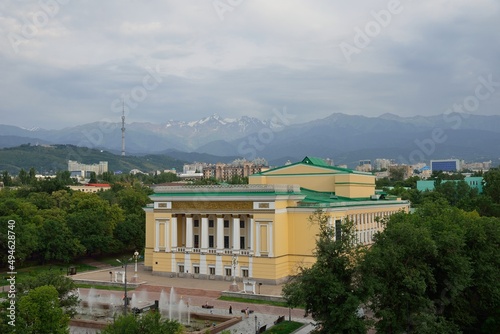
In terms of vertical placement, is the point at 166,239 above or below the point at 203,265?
above

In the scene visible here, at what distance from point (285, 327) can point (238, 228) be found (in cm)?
1390

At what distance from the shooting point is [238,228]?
1577 inches

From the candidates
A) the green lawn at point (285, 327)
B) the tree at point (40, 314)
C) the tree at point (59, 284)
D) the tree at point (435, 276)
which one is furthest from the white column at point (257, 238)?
the tree at point (40, 314)

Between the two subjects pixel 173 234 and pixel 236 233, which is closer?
pixel 236 233

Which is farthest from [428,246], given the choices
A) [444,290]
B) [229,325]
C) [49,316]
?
[49,316]

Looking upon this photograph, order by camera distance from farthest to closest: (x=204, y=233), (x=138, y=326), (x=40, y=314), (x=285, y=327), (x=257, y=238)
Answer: (x=204, y=233)
(x=257, y=238)
(x=285, y=327)
(x=40, y=314)
(x=138, y=326)

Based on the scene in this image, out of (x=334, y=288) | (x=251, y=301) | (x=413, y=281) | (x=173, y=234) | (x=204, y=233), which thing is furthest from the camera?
(x=173, y=234)

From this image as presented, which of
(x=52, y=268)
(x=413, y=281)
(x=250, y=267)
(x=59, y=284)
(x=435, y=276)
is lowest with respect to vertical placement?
(x=52, y=268)

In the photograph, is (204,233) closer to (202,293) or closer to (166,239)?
(166,239)

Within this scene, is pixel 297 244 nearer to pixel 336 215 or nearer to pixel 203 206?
pixel 336 215

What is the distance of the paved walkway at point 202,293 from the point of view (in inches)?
1128

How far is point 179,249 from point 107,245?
35.8ft

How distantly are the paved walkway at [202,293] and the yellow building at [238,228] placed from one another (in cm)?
136

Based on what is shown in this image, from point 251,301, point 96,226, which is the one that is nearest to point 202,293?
point 251,301
